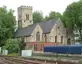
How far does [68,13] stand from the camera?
85.0 meters

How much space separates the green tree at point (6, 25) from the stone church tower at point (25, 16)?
4.48 meters

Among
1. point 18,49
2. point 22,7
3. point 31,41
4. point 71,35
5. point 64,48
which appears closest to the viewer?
point 64,48

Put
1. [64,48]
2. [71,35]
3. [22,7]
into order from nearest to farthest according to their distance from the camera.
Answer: [64,48]
[71,35]
[22,7]

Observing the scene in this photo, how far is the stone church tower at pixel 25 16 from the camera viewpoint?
94000 millimetres

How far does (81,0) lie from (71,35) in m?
12.2

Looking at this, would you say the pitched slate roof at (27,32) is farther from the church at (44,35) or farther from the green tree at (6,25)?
the green tree at (6,25)

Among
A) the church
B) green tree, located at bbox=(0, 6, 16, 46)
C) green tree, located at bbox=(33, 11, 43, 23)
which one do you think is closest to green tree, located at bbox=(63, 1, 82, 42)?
the church

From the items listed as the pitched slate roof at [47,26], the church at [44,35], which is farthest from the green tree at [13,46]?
the pitched slate roof at [47,26]

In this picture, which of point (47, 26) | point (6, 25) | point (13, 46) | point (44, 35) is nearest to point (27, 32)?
point (44, 35)

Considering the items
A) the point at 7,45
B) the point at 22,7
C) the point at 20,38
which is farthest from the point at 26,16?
the point at 7,45

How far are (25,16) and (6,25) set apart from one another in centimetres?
1083

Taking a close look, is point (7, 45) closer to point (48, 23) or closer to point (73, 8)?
point (48, 23)

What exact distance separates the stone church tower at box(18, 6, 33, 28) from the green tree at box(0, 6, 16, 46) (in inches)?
176

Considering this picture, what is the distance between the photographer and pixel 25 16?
9400 cm
